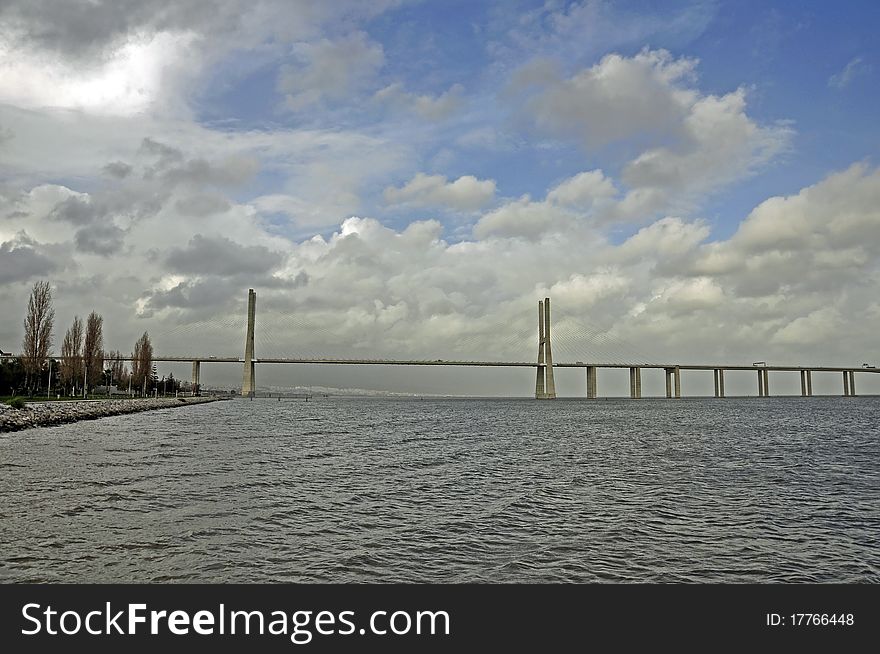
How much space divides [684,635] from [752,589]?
2382 millimetres

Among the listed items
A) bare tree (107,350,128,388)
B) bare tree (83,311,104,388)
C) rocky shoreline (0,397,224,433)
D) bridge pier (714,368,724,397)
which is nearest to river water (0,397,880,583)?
rocky shoreline (0,397,224,433)

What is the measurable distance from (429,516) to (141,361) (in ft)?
288

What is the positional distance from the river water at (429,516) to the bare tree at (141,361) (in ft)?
233

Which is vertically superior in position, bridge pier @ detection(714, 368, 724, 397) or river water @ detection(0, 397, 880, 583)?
bridge pier @ detection(714, 368, 724, 397)

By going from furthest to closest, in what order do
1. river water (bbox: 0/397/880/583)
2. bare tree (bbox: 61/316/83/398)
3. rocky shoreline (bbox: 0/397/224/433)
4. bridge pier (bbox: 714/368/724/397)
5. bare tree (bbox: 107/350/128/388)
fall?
bridge pier (bbox: 714/368/724/397) → bare tree (bbox: 107/350/128/388) → bare tree (bbox: 61/316/83/398) → rocky shoreline (bbox: 0/397/224/433) → river water (bbox: 0/397/880/583)

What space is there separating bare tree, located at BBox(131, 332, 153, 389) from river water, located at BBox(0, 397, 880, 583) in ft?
233

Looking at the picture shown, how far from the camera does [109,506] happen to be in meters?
12.2

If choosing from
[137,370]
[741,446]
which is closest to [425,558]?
[741,446]

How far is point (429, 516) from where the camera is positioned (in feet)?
39.2

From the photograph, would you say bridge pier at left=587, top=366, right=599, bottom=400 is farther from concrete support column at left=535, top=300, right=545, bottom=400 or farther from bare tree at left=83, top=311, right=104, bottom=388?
Answer: bare tree at left=83, top=311, right=104, bottom=388

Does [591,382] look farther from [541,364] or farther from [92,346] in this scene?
[92,346]

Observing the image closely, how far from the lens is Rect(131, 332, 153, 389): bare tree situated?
299 feet

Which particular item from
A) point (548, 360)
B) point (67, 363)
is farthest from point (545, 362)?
point (67, 363)

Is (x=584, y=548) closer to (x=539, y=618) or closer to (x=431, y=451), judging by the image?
(x=539, y=618)
